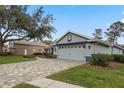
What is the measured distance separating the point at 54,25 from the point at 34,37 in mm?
4291

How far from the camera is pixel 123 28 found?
46281mm

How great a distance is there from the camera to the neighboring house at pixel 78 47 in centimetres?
1911

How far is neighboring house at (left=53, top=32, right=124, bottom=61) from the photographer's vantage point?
62.7ft

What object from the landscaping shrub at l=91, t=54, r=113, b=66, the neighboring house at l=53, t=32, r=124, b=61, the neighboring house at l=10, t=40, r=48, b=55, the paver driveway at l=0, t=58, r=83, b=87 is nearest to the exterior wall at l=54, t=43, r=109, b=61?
the neighboring house at l=53, t=32, r=124, b=61

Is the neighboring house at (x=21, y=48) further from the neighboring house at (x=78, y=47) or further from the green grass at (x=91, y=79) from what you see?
the green grass at (x=91, y=79)

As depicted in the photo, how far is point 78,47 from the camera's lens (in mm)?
20391

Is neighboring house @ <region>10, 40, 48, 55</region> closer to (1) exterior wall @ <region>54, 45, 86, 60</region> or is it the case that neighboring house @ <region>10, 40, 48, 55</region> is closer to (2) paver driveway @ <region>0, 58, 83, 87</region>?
(1) exterior wall @ <region>54, 45, 86, 60</region>

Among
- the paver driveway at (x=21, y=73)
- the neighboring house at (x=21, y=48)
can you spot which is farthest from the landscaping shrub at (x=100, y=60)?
the neighboring house at (x=21, y=48)

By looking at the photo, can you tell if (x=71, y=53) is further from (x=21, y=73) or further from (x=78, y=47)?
(x=21, y=73)

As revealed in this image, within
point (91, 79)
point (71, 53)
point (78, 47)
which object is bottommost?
point (91, 79)

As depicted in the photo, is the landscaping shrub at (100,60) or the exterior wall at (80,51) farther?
the exterior wall at (80,51)

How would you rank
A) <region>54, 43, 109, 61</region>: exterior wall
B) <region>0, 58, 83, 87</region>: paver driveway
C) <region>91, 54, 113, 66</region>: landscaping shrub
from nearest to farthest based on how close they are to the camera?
1. <region>0, 58, 83, 87</region>: paver driveway
2. <region>91, 54, 113, 66</region>: landscaping shrub
3. <region>54, 43, 109, 61</region>: exterior wall

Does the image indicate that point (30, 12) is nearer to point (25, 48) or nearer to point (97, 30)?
point (25, 48)

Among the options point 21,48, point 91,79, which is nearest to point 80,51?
point 91,79
